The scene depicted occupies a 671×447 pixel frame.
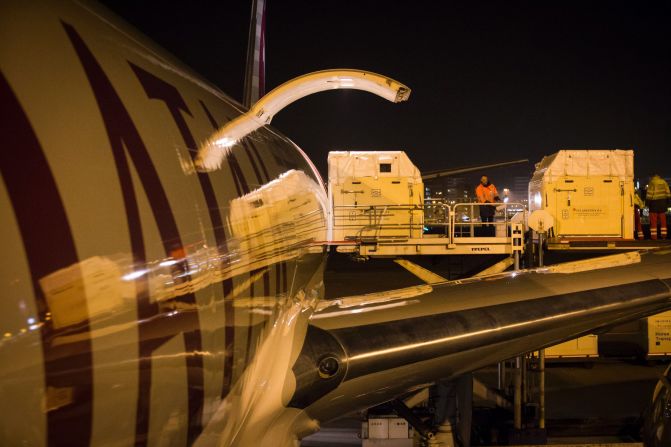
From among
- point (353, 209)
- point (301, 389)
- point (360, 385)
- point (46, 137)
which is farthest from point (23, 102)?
point (353, 209)

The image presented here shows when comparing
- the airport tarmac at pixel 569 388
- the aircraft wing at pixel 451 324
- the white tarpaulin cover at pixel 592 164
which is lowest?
the airport tarmac at pixel 569 388

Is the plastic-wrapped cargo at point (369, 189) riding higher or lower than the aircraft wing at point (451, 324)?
higher

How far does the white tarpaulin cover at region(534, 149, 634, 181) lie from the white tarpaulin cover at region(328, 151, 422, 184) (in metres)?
3.59

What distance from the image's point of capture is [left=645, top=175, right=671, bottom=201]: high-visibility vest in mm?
15219

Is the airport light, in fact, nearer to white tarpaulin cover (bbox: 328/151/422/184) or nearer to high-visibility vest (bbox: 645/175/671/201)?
white tarpaulin cover (bbox: 328/151/422/184)

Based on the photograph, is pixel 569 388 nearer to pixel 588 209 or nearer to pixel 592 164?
pixel 588 209

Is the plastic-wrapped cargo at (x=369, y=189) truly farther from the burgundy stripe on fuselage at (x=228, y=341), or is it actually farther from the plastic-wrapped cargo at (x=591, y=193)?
the burgundy stripe on fuselage at (x=228, y=341)

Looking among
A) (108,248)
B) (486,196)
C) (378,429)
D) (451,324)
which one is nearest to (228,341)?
(108,248)

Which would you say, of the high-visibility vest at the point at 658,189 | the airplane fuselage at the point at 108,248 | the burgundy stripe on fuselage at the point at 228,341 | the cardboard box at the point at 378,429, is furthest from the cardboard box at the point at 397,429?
the high-visibility vest at the point at 658,189

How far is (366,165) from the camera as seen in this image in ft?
49.5

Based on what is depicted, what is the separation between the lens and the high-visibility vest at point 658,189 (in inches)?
599

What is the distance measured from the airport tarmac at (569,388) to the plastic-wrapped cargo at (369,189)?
1354 mm

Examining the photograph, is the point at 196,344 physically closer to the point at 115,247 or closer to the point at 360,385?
the point at 115,247

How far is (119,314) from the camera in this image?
1.80m
